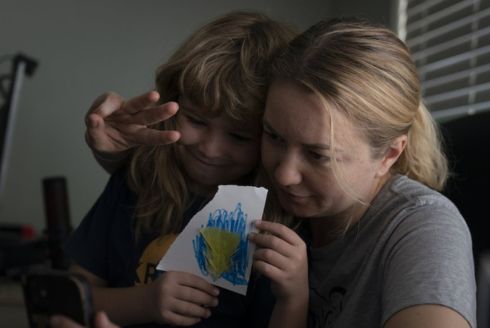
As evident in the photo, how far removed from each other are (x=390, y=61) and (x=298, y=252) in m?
0.31

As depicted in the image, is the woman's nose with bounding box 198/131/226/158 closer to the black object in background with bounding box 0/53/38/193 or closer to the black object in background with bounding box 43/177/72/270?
the black object in background with bounding box 43/177/72/270

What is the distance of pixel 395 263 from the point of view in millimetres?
747

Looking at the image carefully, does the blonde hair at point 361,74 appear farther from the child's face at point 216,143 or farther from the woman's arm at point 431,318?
the woman's arm at point 431,318

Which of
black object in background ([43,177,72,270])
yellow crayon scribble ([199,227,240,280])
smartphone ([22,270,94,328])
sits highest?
smartphone ([22,270,94,328])

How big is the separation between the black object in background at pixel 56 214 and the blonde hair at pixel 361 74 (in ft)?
3.88

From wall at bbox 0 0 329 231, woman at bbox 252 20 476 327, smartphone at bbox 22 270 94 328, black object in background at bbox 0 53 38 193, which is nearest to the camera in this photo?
smartphone at bbox 22 270 94 328

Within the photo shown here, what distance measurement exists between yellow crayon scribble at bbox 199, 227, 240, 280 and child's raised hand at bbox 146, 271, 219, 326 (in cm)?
3

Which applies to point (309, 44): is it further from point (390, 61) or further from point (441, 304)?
point (441, 304)

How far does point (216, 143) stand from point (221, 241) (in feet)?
0.54

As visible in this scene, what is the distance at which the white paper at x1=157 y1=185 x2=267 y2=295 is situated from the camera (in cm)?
91

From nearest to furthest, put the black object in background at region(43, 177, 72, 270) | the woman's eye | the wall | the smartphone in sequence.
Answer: the smartphone < the woman's eye < the black object in background at region(43, 177, 72, 270) < the wall

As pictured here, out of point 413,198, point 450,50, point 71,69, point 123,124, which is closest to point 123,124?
point 123,124

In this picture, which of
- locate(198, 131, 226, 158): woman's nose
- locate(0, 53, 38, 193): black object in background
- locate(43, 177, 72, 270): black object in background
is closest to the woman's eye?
locate(198, 131, 226, 158): woman's nose

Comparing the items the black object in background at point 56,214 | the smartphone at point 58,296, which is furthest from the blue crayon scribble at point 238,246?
the black object in background at point 56,214
